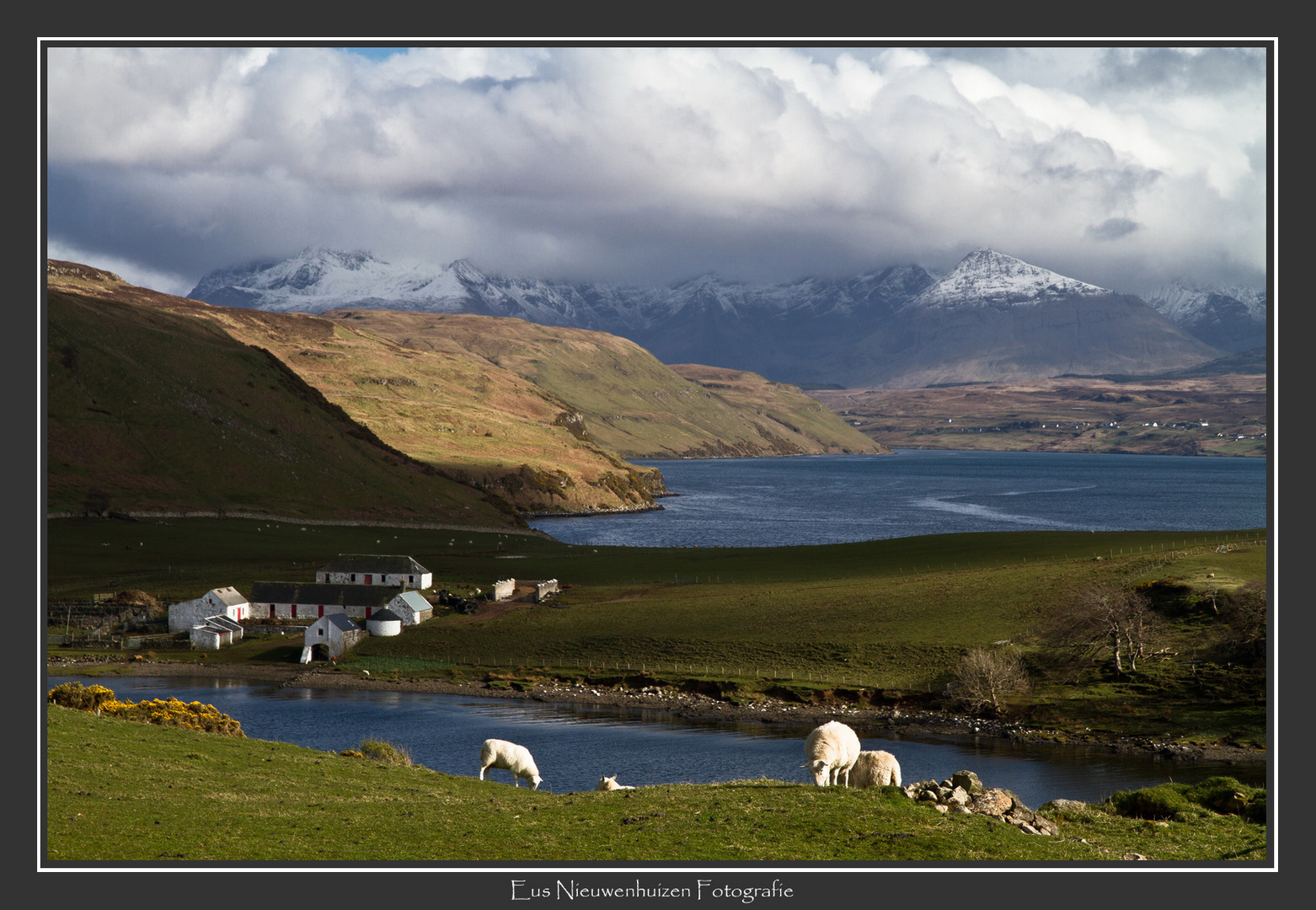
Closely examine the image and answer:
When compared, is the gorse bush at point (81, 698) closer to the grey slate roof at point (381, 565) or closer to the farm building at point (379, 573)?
the farm building at point (379, 573)

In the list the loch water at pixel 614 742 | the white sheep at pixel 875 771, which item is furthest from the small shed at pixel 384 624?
the white sheep at pixel 875 771

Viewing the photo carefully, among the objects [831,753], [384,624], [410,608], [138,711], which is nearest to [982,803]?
[831,753]

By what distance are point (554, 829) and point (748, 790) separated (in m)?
6.82

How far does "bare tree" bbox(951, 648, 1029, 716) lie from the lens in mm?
63188

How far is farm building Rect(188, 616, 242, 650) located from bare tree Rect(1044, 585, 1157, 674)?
6572 cm

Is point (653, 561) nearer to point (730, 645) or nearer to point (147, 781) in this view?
point (730, 645)

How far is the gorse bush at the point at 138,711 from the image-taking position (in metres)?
42.1

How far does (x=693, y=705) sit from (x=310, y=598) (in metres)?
42.4

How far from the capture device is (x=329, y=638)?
8419cm

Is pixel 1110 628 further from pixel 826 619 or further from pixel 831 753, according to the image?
pixel 831 753

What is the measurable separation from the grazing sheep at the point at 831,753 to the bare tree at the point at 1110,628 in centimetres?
4287

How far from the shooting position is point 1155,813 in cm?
2852
